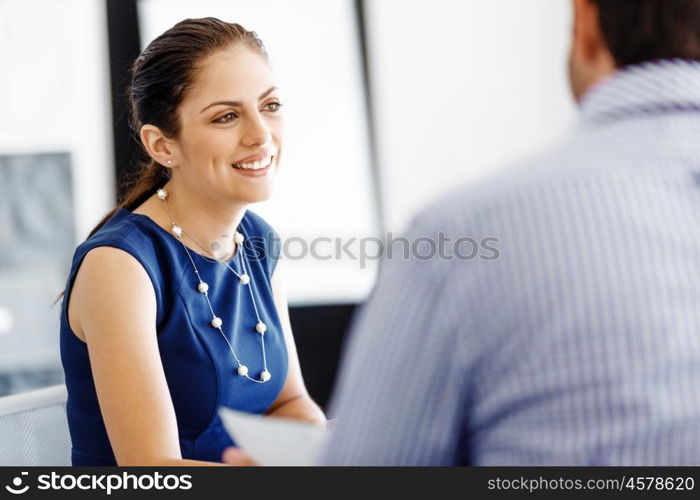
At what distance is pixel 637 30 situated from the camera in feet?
2.09

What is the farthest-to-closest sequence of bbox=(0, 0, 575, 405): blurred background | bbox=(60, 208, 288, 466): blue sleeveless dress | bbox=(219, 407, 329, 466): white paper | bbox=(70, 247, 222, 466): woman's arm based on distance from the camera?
bbox=(0, 0, 575, 405): blurred background → bbox=(60, 208, 288, 466): blue sleeveless dress → bbox=(70, 247, 222, 466): woman's arm → bbox=(219, 407, 329, 466): white paper

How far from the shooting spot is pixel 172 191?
1.42 m

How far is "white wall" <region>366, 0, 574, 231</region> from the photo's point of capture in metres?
3.13

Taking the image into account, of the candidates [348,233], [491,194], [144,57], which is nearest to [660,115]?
[491,194]

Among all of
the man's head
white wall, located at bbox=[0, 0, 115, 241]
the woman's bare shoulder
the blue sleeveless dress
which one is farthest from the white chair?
white wall, located at bbox=[0, 0, 115, 241]

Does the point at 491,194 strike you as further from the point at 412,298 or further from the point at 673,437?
the point at 673,437

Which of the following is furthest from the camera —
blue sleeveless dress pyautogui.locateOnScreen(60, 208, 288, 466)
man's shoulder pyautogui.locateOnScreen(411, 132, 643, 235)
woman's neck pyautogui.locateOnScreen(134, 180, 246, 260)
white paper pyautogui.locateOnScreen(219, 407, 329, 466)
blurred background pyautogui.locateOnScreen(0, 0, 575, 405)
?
blurred background pyautogui.locateOnScreen(0, 0, 575, 405)

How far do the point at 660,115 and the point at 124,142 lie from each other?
8.89 feet

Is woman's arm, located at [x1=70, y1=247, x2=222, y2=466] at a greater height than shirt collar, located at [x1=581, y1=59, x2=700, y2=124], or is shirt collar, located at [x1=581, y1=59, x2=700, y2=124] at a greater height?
shirt collar, located at [x1=581, y1=59, x2=700, y2=124]

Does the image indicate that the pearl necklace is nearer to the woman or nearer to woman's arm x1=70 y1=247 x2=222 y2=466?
the woman

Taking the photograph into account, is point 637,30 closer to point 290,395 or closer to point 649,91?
point 649,91

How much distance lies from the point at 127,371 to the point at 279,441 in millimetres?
376

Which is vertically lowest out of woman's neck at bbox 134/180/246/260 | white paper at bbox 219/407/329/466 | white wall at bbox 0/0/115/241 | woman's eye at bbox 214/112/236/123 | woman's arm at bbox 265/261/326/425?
woman's arm at bbox 265/261/326/425

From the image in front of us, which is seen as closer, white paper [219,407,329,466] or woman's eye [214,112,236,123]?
white paper [219,407,329,466]
